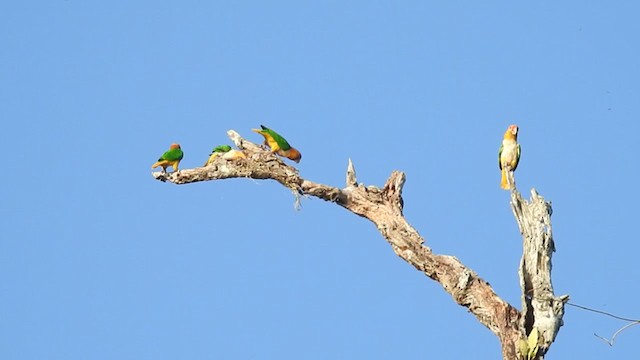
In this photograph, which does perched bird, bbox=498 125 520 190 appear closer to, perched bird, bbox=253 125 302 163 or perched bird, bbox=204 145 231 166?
perched bird, bbox=253 125 302 163

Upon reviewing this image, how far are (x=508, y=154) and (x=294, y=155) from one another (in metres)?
2.78

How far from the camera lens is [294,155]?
12.4 meters

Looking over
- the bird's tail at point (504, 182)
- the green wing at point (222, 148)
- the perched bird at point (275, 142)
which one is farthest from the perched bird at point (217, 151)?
the bird's tail at point (504, 182)

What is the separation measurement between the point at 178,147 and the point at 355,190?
3.44 meters

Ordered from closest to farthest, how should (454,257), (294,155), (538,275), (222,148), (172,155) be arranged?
(538,275)
(454,257)
(222,148)
(172,155)
(294,155)

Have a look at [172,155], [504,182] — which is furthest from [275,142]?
[504,182]

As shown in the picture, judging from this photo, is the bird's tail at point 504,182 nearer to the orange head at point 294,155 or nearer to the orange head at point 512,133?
the orange head at point 512,133

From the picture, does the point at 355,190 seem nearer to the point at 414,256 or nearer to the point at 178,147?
the point at 414,256

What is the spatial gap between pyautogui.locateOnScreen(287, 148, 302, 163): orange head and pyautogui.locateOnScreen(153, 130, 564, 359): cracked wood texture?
1646mm

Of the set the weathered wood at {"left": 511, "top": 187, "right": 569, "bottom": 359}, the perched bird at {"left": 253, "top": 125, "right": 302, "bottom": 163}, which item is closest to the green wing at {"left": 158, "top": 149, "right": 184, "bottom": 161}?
the perched bird at {"left": 253, "top": 125, "right": 302, "bottom": 163}

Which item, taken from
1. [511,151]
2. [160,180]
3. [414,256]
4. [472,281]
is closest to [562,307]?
[472,281]

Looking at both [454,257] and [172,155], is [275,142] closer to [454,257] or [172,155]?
[172,155]

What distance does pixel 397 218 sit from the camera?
9758mm

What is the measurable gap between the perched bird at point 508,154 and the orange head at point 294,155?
104 inches
